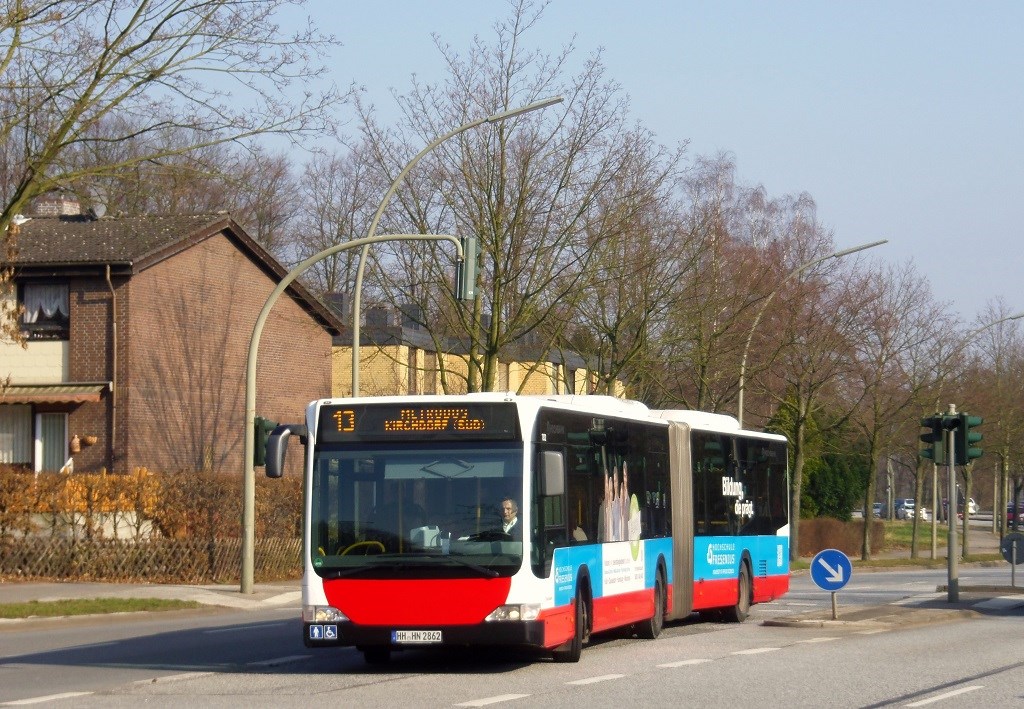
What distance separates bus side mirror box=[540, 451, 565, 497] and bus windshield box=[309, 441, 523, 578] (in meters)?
0.36

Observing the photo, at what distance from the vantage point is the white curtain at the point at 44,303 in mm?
37344

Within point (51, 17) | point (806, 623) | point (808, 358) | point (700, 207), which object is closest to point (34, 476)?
point (51, 17)

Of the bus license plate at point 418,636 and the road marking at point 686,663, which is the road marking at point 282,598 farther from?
the bus license plate at point 418,636

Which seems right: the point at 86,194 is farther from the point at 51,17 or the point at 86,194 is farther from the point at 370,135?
the point at 370,135

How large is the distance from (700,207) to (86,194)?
2042cm

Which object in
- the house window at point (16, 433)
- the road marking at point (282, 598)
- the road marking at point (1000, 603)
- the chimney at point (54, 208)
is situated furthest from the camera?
the chimney at point (54, 208)

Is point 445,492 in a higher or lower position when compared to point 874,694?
higher

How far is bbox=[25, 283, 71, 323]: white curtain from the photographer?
37344mm

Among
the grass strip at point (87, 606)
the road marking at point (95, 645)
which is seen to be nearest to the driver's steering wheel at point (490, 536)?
the road marking at point (95, 645)

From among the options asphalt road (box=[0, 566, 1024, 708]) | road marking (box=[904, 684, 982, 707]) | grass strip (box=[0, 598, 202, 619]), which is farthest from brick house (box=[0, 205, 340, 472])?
road marking (box=[904, 684, 982, 707])

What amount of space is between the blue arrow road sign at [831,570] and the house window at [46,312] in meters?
23.1

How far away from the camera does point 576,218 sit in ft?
103

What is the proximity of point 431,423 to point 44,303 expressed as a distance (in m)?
26.1

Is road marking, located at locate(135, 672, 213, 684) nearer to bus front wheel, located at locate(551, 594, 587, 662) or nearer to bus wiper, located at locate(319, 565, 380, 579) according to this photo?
bus wiper, located at locate(319, 565, 380, 579)
